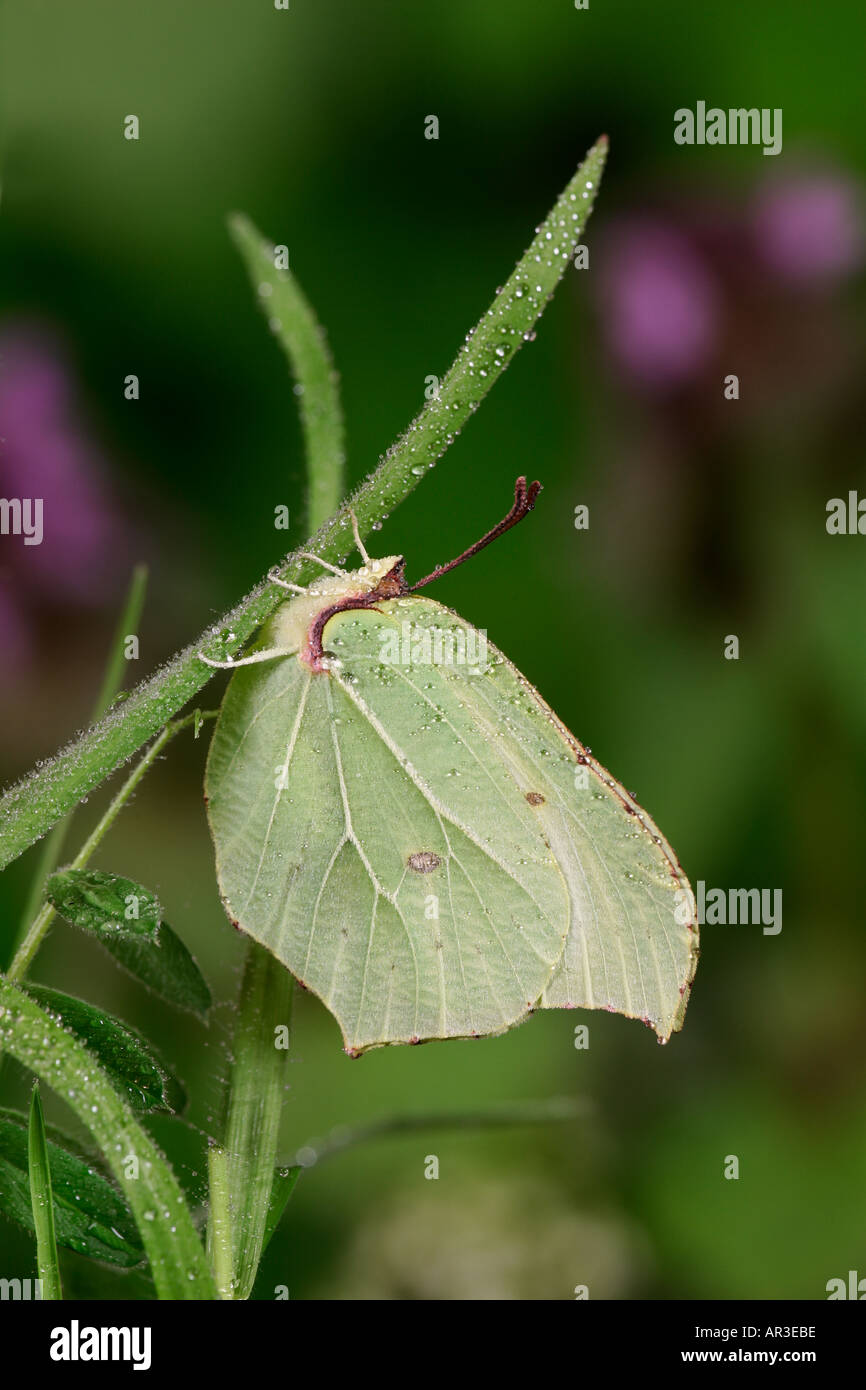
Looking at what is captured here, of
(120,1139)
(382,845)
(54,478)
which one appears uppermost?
(54,478)

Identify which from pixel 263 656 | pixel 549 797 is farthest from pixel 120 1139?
pixel 549 797

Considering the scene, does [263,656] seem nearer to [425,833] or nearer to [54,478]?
[425,833]

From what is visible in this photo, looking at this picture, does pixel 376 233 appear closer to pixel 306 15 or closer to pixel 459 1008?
pixel 306 15

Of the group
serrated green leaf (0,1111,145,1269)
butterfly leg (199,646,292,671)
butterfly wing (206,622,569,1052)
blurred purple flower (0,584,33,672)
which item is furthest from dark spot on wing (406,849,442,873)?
blurred purple flower (0,584,33,672)

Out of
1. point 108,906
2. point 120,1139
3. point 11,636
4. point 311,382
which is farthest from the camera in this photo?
point 11,636

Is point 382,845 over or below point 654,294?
below

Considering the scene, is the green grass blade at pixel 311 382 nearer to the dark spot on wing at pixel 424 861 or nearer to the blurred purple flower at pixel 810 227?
the dark spot on wing at pixel 424 861

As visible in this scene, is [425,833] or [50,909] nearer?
[50,909]
